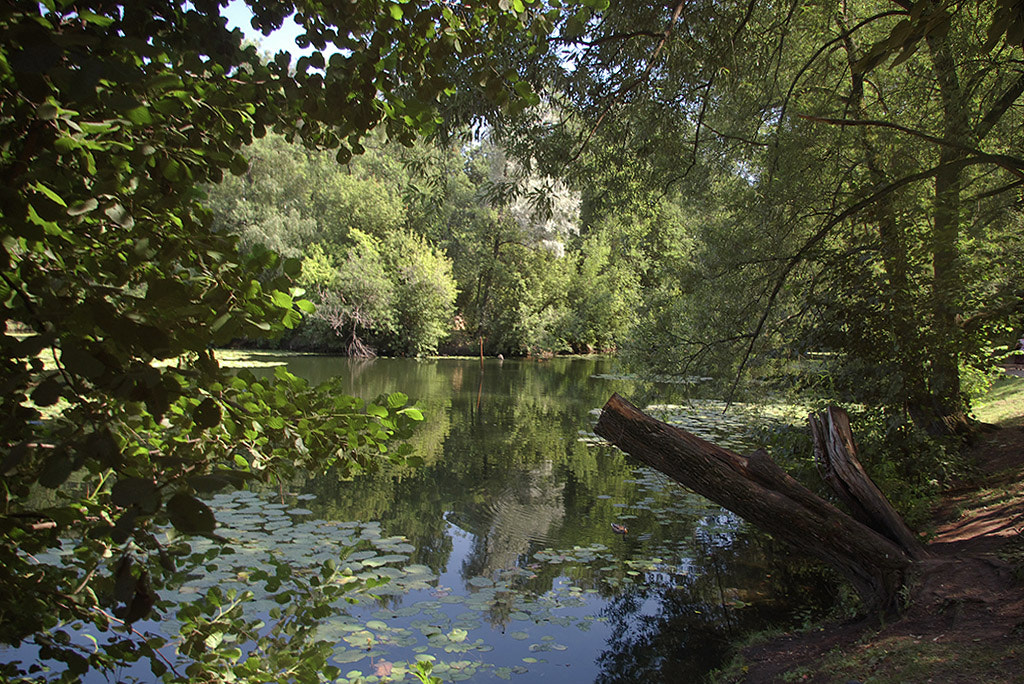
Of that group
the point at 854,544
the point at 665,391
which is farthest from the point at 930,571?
the point at 665,391

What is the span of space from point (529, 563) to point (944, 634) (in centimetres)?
304

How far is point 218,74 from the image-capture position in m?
1.35

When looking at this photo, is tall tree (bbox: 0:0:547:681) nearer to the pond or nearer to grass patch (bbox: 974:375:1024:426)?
the pond

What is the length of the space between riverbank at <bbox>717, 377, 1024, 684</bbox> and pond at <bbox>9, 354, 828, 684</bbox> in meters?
0.45

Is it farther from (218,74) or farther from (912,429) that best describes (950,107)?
(218,74)

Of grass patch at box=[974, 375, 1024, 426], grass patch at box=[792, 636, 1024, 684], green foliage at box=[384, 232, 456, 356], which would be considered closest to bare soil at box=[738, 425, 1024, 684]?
grass patch at box=[792, 636, 1024, 684]

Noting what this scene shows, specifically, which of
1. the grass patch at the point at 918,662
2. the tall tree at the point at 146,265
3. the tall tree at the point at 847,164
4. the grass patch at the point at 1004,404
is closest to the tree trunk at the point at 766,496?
the grass patch at the point at 918,662

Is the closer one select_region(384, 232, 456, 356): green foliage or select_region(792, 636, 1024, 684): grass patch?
select_region(792, 636, 1024, 684): grass patch

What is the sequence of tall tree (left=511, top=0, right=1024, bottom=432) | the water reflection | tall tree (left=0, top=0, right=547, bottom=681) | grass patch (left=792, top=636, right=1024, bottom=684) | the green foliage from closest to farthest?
tall tree (left=0, top=0, right=547, bottom=681) < grass patch (left=792, top=636, right=1024, bottom=684) < the water reflection < tall tree (left=511, top=0, right=1024, bottom=432) < the green foliage

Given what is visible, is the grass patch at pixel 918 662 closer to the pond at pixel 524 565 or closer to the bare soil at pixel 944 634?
the bare soil at pixel 944 634

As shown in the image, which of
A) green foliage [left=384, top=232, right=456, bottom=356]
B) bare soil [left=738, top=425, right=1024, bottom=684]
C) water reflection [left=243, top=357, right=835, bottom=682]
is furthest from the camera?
green foliage [left=384, top=232, right=456, bottom=356]

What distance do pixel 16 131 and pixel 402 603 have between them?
14.2 feet

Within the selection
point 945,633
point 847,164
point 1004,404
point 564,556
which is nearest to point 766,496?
point 945,633

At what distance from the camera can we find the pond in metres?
4.20
